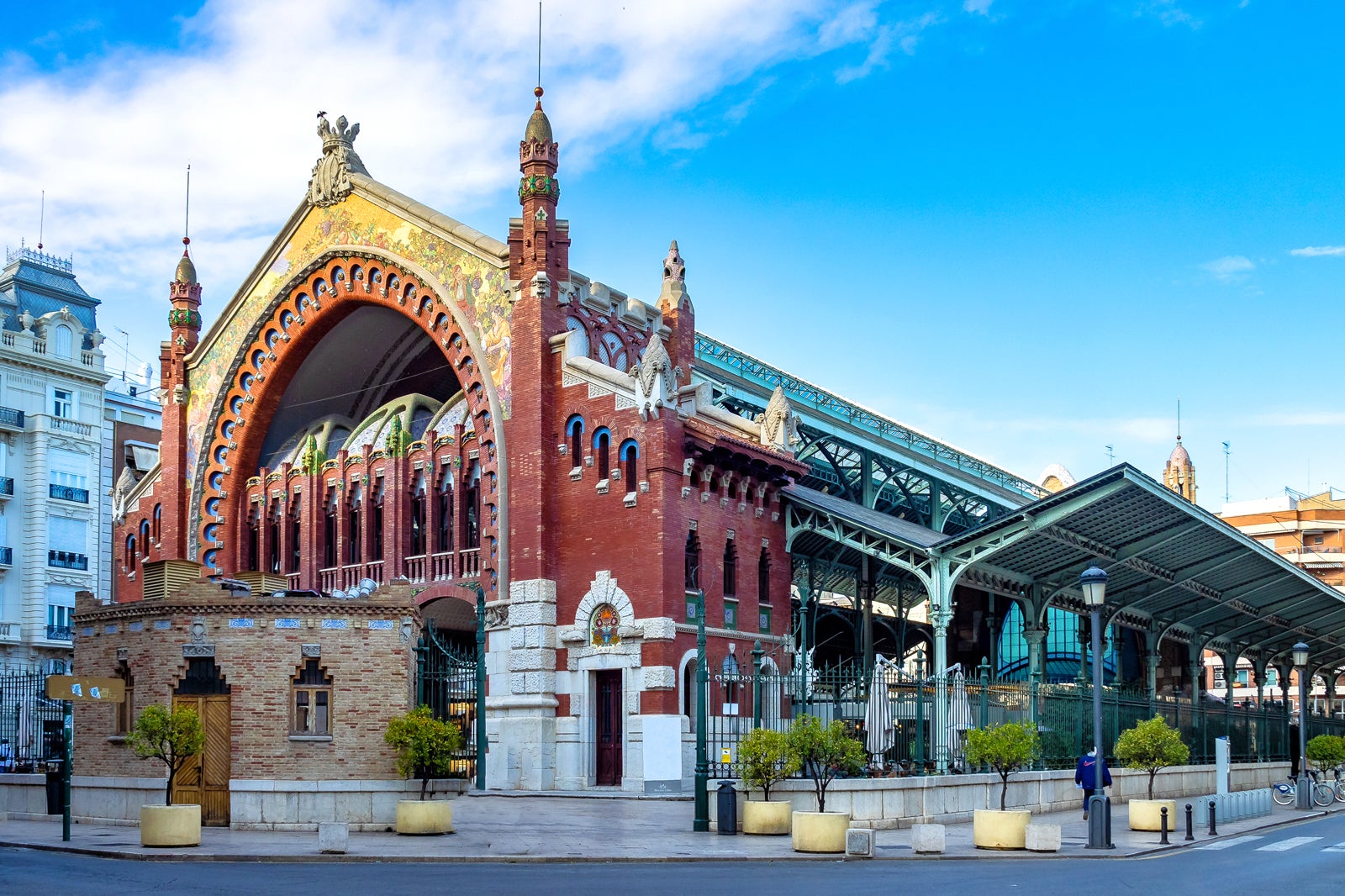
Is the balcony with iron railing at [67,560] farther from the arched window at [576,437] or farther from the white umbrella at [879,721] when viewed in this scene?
the white umbrella at [879,721]

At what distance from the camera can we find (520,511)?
43688mm

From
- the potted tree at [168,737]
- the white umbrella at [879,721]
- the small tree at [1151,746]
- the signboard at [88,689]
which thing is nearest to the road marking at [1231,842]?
the small tree at [1151,746]

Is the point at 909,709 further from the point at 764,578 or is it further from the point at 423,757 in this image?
the point at 423,757

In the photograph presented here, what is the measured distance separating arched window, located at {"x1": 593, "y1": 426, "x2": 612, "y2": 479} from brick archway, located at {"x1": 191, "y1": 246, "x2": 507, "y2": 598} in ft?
9.91

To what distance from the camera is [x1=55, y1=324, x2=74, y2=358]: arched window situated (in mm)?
71312

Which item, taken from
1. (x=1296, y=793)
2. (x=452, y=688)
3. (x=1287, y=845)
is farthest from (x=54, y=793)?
(x=1296, y=793)

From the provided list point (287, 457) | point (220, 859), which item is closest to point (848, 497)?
point (287, 457)

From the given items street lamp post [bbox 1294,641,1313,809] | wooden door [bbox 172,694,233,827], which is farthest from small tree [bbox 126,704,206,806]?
street lamp post [bbox 1294,641,1313,809]

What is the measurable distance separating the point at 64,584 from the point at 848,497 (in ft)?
120

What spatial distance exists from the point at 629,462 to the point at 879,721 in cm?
1049

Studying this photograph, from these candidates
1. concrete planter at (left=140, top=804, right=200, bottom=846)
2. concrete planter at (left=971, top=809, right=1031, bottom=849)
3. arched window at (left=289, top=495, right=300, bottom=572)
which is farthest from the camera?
arched window at (left=289, top=495, right=300, bottom=572)

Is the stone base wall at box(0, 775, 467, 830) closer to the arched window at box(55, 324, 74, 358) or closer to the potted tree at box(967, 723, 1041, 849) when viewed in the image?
the potted tree at box(967, 723, 1041, 849)

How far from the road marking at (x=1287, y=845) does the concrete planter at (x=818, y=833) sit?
7942 mm

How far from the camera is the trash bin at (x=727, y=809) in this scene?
29125 millimetres
